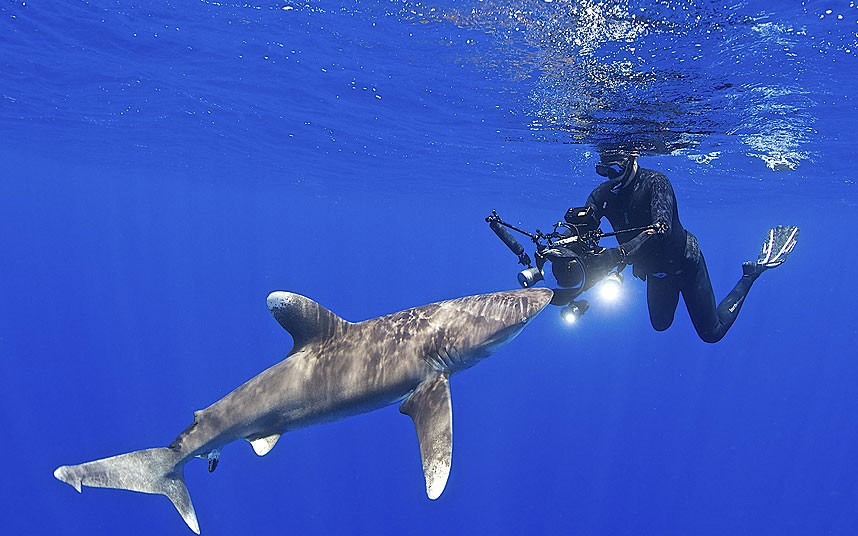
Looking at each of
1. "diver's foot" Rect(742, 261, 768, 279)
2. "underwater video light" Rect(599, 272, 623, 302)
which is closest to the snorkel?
"underwater video light" Rect(599, 272, 623, 302)

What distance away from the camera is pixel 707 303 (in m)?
11.0

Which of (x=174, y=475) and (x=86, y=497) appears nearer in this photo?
(x=174, y=475)

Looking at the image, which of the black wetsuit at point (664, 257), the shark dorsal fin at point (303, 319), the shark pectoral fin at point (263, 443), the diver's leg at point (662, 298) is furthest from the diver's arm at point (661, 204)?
the shark pectoral fin at point (263, 443)

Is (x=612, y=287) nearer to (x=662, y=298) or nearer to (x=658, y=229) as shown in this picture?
(x=658, y=229)

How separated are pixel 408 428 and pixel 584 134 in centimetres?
2679

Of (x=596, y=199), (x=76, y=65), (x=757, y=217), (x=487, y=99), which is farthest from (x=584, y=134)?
(x=757, y=217)

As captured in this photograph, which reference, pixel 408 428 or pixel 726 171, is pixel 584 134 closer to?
pixel 726 171

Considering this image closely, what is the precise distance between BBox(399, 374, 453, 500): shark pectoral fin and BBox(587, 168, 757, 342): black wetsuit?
3.59 m

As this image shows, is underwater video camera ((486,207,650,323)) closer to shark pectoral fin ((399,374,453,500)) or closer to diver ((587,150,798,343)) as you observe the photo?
diver ((587,150,798,343))

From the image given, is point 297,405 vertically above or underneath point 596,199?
underneath

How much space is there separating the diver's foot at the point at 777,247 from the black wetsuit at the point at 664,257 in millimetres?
448

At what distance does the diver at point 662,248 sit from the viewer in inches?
316

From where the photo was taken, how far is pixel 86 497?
31656mm

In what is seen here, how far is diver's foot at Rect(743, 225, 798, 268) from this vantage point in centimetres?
1170
